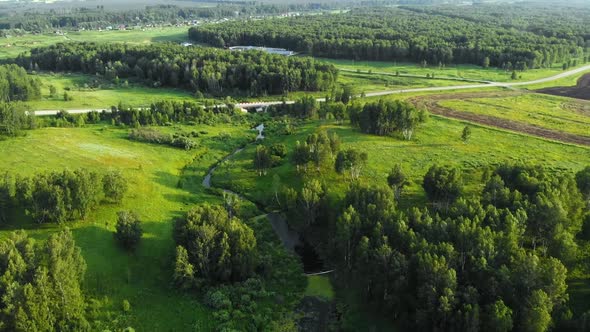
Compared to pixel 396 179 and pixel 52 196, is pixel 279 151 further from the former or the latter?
pixel 52 196

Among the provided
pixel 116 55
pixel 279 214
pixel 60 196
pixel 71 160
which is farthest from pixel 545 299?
pixel 116 55

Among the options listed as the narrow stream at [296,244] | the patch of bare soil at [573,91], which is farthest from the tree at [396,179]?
the patch of bare soil at [573,91]

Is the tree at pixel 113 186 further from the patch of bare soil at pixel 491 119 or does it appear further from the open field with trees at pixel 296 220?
the patch of bare soil at pixel 491 119

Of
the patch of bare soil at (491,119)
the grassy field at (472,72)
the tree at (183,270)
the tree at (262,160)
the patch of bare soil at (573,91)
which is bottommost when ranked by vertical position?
the tree at (183,270)

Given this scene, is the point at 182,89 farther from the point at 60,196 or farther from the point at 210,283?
the point at 210,283

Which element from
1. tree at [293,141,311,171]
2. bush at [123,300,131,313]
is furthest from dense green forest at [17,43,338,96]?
bush at [123,300,131,313]

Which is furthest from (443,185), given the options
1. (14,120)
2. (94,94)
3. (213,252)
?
(94,94)

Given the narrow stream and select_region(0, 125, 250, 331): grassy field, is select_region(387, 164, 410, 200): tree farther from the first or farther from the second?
select_region(0, 125, 250, 331): grassy field
